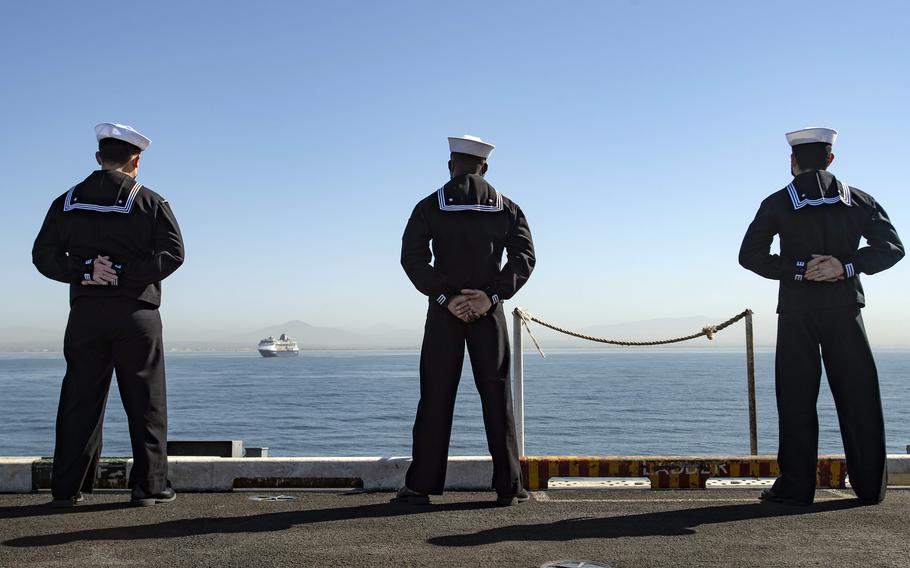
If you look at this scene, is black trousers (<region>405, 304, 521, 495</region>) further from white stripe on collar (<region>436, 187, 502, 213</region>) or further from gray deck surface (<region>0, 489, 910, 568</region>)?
white stripe on collar (<region>436, 187, 502, 213</region>)

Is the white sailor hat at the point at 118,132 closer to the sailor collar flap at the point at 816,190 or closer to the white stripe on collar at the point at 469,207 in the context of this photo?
the white stripe on collar at the point at 469,207

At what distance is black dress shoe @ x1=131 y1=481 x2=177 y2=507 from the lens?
4.73 meters

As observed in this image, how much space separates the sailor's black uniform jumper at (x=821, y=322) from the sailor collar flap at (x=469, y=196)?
1553 millimetres

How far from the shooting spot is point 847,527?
13.0 ft

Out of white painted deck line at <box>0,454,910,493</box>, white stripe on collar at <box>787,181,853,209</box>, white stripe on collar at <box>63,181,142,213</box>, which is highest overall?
white stripe on collar at <box>787,181,853,209</box>

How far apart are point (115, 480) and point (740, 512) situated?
3657 millimetres

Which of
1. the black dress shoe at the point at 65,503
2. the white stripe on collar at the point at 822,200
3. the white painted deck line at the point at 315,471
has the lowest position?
the black dress shoe at the point at 65,503

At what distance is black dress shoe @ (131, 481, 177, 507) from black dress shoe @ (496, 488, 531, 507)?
1.87 meters

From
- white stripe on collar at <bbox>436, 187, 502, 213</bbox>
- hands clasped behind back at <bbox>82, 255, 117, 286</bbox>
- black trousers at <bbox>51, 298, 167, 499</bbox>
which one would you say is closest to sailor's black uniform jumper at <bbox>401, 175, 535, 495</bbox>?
white stripe on collar at <bbox>436, 187, 502, 213</bbox>

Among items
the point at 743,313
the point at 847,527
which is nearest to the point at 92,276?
the point at 847,527

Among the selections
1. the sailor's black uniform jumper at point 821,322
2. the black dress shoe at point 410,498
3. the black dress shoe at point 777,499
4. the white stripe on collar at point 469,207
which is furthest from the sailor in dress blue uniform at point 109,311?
the sailor's black uniform jumper at point 821,322

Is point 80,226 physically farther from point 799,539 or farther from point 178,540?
point 799,539

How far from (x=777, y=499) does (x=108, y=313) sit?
153 inches

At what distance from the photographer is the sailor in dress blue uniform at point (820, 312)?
487 cm
